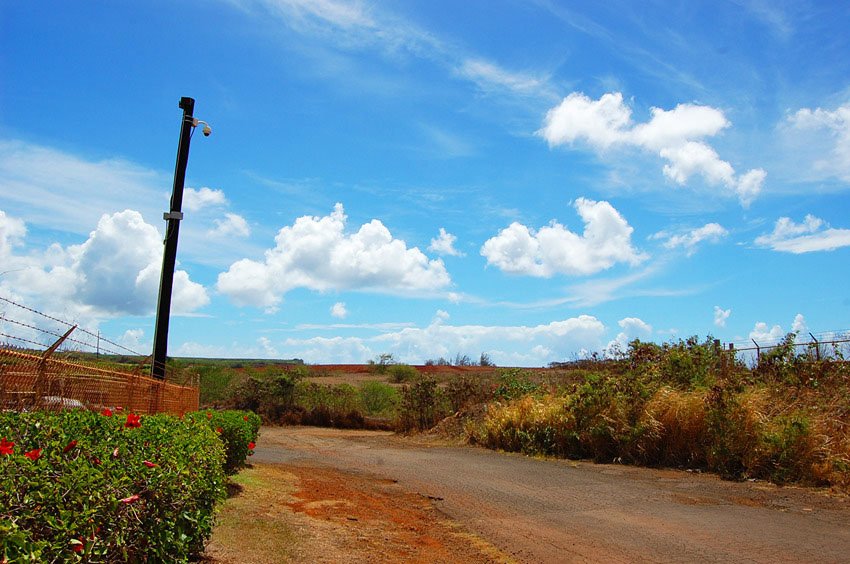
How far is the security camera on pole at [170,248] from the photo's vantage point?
42.5 ft

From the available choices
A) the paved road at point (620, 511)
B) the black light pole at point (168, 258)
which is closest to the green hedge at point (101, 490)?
the paved road at point (620, 511)

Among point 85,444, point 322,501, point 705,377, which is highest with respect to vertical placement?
point 705,377

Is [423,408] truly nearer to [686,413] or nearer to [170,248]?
[686,413]

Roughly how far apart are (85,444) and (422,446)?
17.3m

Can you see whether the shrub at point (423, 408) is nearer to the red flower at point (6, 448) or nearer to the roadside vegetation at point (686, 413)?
the roadside vegetation at point (686, 413)

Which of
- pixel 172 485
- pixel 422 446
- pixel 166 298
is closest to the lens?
pixel 172 485

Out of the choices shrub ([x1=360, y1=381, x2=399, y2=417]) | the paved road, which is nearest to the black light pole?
the paved road

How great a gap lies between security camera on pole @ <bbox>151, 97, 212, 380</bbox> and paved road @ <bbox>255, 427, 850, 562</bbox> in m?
4.52

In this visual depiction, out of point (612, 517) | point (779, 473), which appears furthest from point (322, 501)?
point (779, 473)

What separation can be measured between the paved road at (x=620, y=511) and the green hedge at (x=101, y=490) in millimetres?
3807

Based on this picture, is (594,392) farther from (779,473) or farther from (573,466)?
(779,473)

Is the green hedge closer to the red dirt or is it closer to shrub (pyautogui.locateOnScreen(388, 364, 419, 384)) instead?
the red dirt

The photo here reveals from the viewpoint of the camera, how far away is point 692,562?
21.9 feet

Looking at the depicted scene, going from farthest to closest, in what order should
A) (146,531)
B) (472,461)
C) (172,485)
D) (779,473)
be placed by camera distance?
(472,461) → (779,473) → (172,485) → (146,531)
